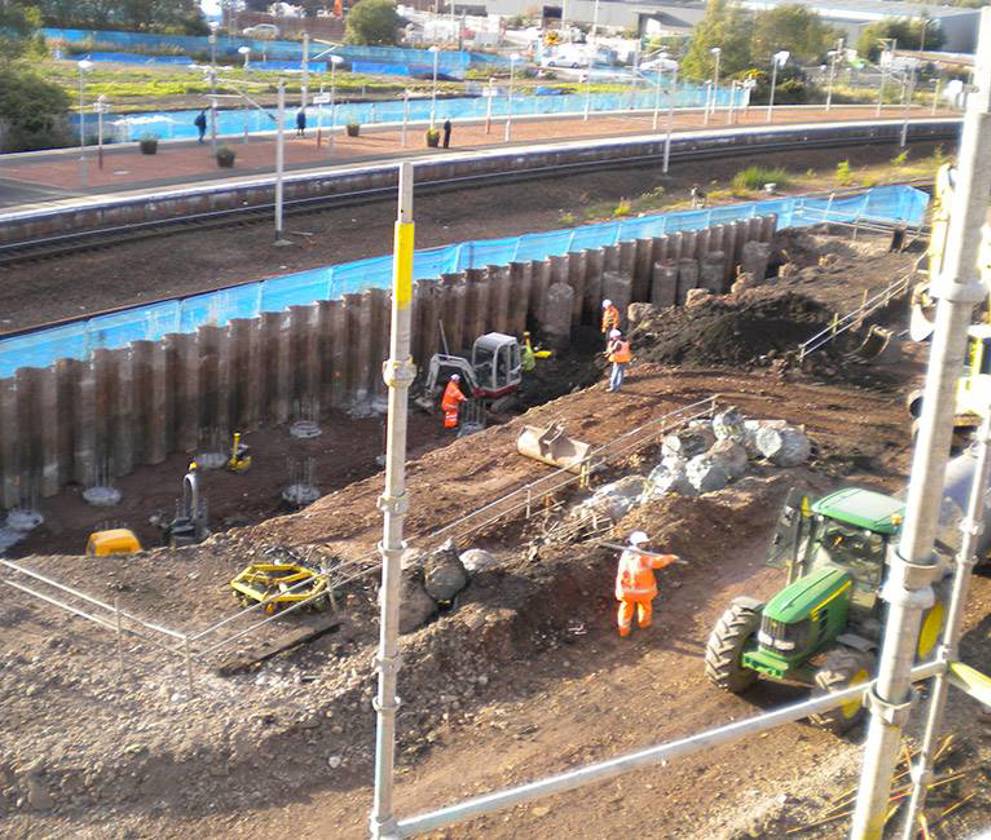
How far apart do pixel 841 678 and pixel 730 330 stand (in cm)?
1422

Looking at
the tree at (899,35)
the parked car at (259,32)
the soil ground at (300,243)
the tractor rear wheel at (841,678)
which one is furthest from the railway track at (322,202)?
the parked car at (259,32)

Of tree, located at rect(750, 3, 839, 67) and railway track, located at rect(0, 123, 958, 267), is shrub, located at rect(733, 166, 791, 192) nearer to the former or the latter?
railway track, located at rect(0, 123, 958, 267)

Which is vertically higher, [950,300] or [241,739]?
[950,300]

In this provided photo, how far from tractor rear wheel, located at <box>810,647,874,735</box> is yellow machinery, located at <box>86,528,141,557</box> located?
9276 mm

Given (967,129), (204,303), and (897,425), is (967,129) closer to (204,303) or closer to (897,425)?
(897,425)

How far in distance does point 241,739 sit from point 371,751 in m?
1.18

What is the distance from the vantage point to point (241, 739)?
11.7 meters

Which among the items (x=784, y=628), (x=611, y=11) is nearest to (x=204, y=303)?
(x=784, y=628)

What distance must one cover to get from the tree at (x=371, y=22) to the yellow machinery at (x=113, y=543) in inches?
3388

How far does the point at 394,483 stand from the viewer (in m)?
6.61

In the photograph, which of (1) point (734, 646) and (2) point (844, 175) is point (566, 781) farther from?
(2) point (844, 175)

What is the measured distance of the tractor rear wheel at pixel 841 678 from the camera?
12125mm

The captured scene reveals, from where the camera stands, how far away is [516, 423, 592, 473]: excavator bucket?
19.9 metres

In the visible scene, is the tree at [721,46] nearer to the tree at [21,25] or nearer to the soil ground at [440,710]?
the tree at [21,25]
